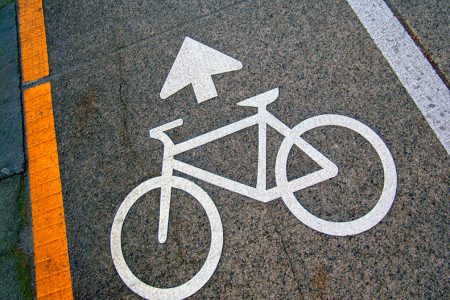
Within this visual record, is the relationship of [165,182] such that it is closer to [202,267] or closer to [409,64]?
[202,267]

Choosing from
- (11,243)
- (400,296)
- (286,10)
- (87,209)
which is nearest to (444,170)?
(400,296)

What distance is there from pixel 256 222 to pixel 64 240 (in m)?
1.42

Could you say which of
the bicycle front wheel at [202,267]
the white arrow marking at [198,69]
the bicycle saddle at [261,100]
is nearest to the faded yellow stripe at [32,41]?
the white arrow marking at [198,69]

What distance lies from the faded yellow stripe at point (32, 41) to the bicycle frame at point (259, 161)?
1534 mm

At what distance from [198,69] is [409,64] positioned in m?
1.69

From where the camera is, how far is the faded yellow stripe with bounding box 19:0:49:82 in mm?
3594

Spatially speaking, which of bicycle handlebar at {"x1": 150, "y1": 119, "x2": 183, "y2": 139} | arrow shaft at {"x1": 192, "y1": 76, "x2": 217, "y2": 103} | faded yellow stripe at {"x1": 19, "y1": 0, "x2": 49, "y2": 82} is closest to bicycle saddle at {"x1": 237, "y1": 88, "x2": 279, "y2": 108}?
arrow shaft at {"x1": 192, "y1": 76, "x2": 217, "y2": 103}

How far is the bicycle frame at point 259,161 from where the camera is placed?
2.57 metres

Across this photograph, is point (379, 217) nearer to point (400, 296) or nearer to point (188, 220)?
point (400, 296)

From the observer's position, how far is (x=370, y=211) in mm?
2438

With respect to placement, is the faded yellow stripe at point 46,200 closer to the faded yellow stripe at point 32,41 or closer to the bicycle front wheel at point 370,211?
the faded yellow stripe at point 32,41

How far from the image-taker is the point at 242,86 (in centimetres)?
306

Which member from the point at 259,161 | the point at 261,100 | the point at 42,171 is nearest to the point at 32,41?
the point at 42,171

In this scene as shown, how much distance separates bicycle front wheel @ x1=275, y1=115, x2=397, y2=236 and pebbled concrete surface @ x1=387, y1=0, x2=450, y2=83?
0.81 meters
